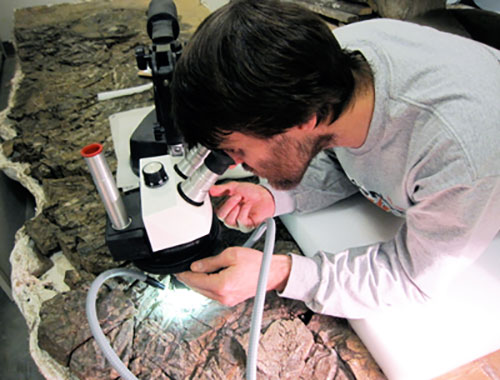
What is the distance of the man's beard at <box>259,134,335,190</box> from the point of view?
65cm

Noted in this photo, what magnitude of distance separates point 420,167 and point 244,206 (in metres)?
0.41

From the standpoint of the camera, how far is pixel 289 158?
68 cm

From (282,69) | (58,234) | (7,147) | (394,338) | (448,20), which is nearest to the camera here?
(282,69)

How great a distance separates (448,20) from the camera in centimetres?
171

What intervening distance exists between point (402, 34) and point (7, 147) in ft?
4.01

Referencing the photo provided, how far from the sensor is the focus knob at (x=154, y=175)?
1.98 ft

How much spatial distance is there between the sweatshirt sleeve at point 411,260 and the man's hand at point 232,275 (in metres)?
0.03

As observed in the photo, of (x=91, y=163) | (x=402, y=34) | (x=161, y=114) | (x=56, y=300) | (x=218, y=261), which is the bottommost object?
(x=56, y=300)

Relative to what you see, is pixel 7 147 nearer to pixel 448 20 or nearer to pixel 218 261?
pixel 218 261

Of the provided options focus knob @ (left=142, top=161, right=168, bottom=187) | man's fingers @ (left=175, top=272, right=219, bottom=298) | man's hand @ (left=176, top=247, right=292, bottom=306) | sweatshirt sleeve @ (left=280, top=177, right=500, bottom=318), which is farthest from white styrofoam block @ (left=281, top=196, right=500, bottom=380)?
focus knob @ (left=142, top=161, right=168, bottom=187)

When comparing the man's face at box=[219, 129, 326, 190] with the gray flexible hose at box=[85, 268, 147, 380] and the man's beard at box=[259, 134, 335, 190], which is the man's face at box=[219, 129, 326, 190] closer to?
the man's beard at box=[259, 134, 335, 190]

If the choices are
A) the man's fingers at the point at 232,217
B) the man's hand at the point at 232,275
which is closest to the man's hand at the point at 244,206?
the man's fingers at the point at 232,217

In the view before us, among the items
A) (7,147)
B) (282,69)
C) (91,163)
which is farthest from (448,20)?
(7,147)

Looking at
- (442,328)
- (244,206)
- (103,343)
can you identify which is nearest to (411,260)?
(442,328)
